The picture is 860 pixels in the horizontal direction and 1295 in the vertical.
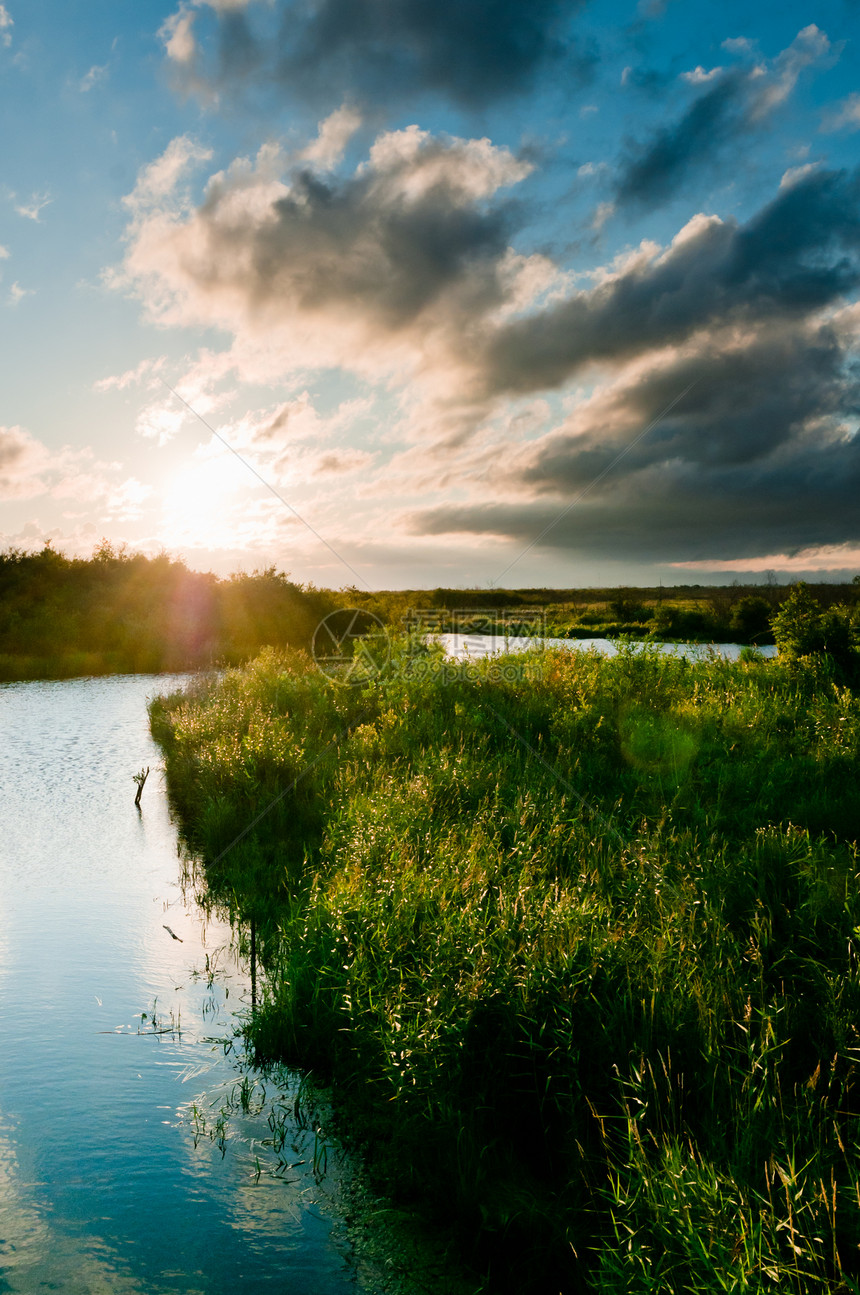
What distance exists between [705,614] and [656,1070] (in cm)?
4158

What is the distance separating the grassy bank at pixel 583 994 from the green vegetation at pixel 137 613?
25247 mm

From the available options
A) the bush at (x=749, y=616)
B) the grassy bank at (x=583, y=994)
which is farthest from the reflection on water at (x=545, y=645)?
the bush at (x=749, y=616)

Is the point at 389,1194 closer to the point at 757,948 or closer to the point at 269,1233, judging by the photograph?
the point at 269,1233

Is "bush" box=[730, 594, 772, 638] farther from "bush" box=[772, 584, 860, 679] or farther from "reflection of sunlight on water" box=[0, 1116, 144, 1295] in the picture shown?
"reflection of sunlight on water" box=[0, 1116, 144, 1295]

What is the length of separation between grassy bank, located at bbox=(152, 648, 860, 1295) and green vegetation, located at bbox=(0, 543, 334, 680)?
25247mm

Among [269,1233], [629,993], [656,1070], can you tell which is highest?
[629,993]

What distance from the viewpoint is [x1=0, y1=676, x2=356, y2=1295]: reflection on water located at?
3.42 meters

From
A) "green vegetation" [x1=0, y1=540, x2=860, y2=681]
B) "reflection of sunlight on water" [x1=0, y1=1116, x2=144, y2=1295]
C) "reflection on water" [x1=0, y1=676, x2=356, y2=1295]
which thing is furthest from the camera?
"green vegetation" [x1=0, y1=540, x2=860, y2=681]

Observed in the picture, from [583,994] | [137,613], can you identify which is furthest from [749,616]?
→ [583,994]

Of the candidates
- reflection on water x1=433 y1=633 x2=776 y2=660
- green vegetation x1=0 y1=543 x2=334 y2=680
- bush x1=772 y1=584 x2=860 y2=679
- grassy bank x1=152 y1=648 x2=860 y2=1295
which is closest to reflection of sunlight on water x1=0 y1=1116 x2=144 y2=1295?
grassy bank x1=152 y1=648 x2=860 y2=1295

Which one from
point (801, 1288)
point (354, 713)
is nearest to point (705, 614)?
point (354, 713)

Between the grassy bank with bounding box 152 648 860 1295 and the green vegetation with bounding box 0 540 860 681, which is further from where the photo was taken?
the green vegetation with bounding box 0 540 860 681

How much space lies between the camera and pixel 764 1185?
3070mm

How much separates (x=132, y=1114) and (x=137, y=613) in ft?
116
